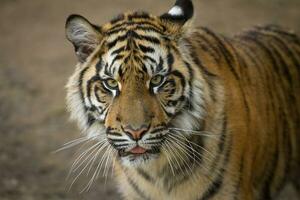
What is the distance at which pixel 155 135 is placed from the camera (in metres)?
3.42

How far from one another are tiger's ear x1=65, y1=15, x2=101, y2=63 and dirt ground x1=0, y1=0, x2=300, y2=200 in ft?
6.67

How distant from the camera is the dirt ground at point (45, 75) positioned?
584 centimetres

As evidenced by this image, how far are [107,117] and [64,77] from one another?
4303 millimetres

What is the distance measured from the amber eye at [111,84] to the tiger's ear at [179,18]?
1.27 feet

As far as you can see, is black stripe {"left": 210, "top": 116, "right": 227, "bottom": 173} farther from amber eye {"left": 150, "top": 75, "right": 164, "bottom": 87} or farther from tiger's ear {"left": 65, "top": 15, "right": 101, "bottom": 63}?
tiger's ear {"left": 65, "top": 15, "right": 101, "bottom": 63}

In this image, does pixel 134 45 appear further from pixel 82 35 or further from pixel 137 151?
pixel 137 151

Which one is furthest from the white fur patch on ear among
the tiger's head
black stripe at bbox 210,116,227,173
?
black stripe at bbox 210,116,227,173

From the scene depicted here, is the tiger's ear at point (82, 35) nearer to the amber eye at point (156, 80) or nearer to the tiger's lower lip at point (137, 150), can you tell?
the amber eye at point (156, 80)

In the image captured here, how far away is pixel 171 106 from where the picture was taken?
3547 mm

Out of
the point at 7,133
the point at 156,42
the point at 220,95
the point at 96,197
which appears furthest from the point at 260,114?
the point at 7,133

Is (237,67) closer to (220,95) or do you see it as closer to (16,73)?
(220,95)

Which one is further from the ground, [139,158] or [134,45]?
[134,45]

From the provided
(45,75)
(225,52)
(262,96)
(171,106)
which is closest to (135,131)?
(171,106)

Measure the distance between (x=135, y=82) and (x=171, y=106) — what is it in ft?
0.77
